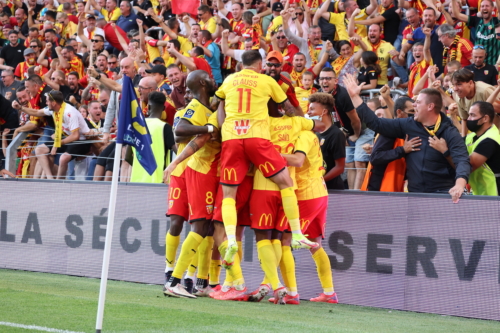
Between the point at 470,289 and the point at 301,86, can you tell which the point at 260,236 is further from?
the point at 301,86

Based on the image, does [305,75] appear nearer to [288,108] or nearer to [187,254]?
[288,108]

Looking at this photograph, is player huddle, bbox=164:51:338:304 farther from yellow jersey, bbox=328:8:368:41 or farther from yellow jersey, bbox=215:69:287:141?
yellow jersey, bbox=328:8:368:41

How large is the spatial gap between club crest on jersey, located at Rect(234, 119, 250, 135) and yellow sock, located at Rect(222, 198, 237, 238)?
26.2 inches

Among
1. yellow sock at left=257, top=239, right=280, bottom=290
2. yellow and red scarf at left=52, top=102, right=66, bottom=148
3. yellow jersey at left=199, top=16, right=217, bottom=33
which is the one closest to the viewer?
yellow sock at left=257, top=239, right=280, bottom=290

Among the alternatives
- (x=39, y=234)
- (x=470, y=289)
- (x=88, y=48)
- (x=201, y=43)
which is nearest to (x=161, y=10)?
(x=88, y=48)

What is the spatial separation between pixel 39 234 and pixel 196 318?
5.07 meters

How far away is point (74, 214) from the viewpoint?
10.2 meters

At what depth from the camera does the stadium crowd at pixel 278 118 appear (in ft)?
24.6

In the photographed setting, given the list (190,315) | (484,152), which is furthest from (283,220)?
(484,152)

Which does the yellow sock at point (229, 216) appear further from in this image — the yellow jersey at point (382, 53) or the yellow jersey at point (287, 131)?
the yellow jersey at point (382, 53)

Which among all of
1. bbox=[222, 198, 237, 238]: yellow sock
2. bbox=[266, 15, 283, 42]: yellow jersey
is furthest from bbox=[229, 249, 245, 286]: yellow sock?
bbox=[266, 15, 283, 42]: yellow jersey

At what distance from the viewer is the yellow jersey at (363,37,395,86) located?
13.5 m

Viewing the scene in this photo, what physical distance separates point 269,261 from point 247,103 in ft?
5.13

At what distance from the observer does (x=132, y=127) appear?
559cm
